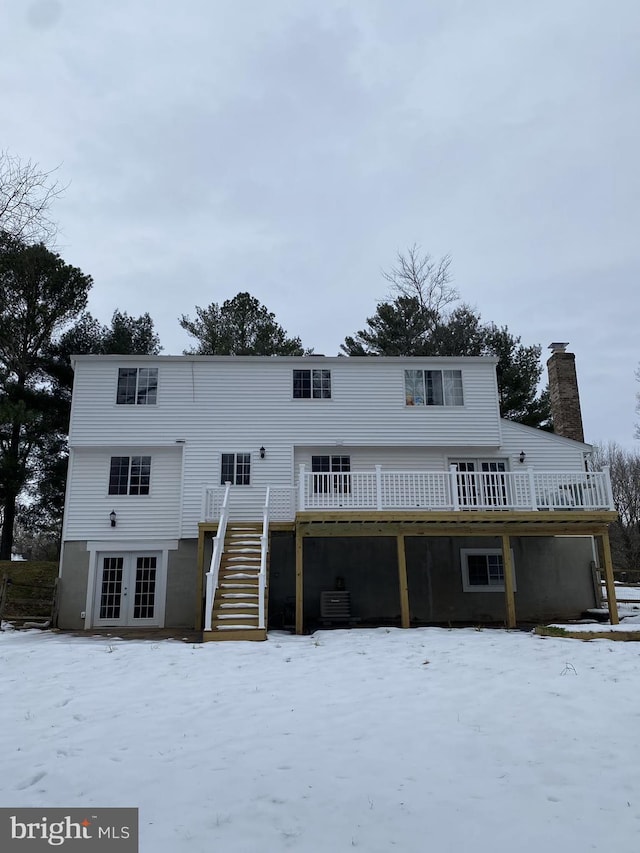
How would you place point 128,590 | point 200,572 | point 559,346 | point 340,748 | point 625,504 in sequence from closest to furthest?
point 340,748 → point 200,572 → point 128,590 → point 559,346 → point 625,504

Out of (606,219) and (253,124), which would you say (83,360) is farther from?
(606,219)

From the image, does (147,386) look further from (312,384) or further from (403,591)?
(403,591)

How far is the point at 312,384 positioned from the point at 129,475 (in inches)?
233

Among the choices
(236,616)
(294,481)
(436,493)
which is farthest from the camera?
(294,481)

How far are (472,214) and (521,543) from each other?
60.4 feet

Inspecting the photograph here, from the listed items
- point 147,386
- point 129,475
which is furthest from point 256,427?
point 129,475

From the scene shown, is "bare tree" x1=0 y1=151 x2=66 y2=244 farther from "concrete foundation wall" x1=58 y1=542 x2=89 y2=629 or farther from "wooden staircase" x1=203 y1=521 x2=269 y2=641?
"concrete foundation wall" x1=58 y1=542 x2=89 y2=629

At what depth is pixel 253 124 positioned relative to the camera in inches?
829

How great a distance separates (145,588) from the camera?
1678cm

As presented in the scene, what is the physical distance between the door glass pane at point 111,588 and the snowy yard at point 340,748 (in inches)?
295

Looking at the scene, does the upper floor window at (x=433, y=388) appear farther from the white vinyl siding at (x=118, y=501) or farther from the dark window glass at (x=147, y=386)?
the dark window glass at (x=147, y=386)

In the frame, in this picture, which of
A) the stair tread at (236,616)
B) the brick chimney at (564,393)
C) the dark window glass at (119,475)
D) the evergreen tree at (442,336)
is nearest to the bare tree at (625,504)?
the evergreen tree at (442,336)

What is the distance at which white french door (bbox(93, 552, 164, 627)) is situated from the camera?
1647 cm

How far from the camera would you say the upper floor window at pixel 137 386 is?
17766mm
